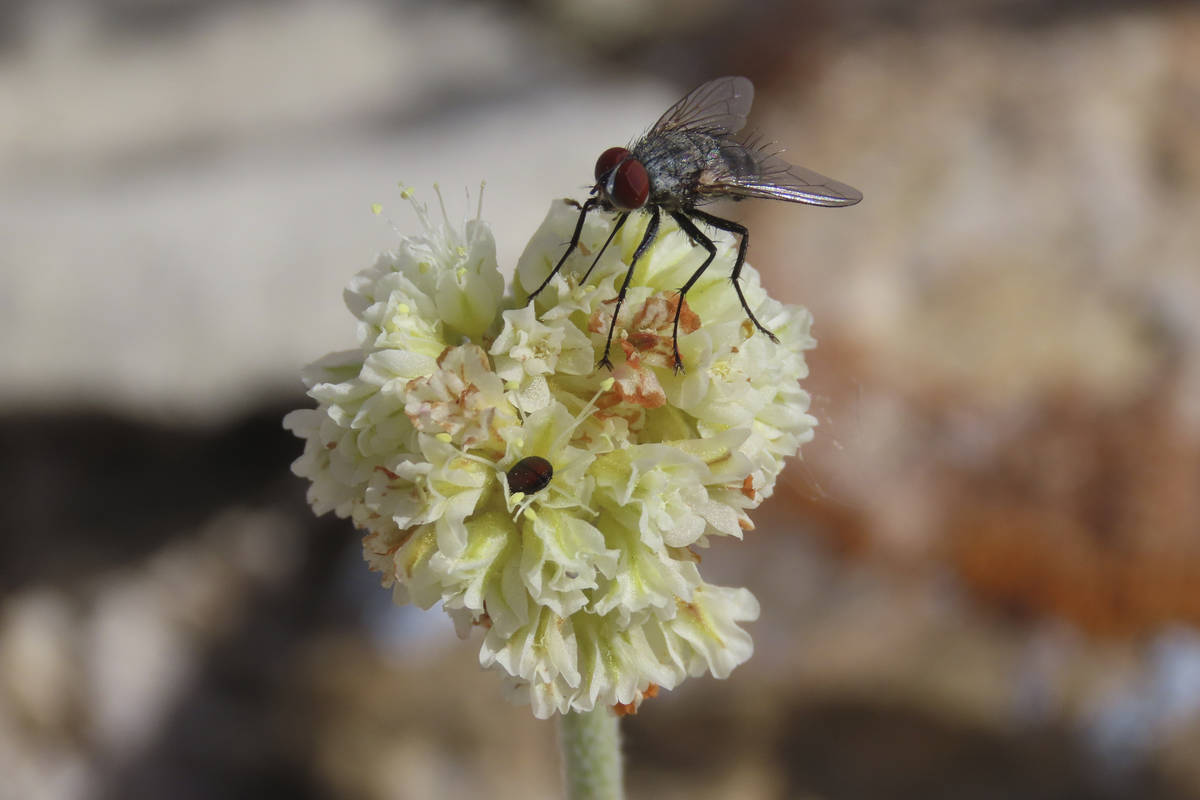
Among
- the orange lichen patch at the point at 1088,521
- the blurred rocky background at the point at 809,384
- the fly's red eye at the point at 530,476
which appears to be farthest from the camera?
the orange lichen patch at the point at 1088,521

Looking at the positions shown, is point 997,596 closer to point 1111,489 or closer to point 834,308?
point 1111,489

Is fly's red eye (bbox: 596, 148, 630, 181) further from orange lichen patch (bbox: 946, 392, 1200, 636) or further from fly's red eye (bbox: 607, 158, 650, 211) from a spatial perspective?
orange lichen patch (bbox: 946, 392, 1200, 636)

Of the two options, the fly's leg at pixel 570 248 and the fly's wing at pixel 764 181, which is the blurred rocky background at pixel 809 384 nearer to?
the fly's wing at pixel 764 181

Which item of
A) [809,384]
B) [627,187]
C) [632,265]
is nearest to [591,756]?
[632,265]

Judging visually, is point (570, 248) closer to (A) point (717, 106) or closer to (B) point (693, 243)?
(B) point (693, 243)

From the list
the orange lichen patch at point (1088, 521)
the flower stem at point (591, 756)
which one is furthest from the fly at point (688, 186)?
the orange lichen patch at point (1088, 521)

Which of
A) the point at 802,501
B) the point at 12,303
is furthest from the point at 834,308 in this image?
the point at 12,303
